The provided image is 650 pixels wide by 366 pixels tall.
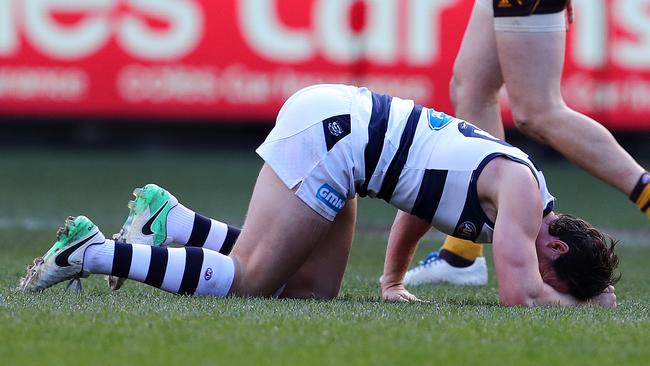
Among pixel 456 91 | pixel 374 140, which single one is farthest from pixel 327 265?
pixel 456 91

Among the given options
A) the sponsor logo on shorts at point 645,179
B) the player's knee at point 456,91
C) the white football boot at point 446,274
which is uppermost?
the player's knee at point 456,91

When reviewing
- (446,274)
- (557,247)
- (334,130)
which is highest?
(334,130)

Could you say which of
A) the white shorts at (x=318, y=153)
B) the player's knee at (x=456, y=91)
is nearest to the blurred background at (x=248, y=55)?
the player's knee at (x=456, y=91)

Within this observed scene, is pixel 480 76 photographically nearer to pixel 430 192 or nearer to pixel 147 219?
pixel 430 192

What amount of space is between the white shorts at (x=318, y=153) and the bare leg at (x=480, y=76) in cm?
111

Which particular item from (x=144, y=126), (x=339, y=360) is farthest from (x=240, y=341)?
(x=144, y=126)

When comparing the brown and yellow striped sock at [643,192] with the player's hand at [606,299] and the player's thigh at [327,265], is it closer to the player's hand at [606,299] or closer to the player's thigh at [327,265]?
the player's hand at [606,299]

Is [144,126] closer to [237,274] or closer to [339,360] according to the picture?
[237,274]

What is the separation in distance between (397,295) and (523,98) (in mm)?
1121

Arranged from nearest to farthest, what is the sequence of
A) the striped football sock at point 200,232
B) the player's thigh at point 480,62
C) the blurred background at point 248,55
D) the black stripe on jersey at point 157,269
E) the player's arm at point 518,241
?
the player's arm at point 518,241, the black stripe on jersey at point 157,269, the striped football sock at point 200,232, the player's thigh at point 480,62, the blurred background at point 248,55

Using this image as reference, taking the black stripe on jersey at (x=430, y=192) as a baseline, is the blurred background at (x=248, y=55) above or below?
below

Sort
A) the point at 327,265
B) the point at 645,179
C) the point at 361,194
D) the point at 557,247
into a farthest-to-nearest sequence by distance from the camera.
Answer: the point at 645,179 < the point at 327,265 < the point at 361,194 < the point at 557,247

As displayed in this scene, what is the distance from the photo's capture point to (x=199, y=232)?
448 cm

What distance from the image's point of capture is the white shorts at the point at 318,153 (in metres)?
4.04
